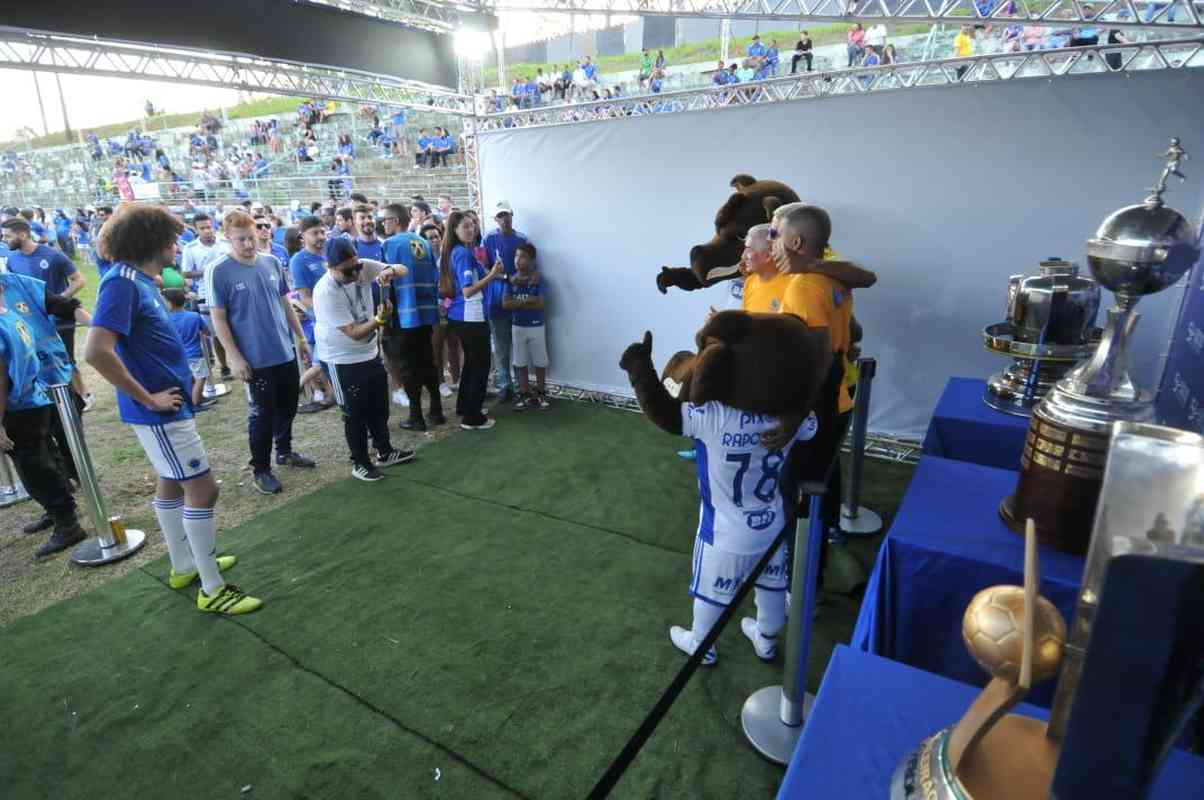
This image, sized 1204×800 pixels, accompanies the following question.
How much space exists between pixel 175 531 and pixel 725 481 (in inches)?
107

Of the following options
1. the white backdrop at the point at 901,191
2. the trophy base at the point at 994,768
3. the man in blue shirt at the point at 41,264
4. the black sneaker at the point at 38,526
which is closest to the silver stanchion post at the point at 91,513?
the black sneaker at the point at 38,526

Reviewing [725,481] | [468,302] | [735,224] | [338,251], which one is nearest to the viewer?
[725,481]

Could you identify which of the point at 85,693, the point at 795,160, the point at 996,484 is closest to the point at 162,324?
the point at 85,693

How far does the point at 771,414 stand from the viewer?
6.40ft

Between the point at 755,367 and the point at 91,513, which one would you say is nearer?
the point at 755,367

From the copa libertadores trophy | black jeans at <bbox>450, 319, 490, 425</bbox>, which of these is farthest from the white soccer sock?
the copa libertadores trophy

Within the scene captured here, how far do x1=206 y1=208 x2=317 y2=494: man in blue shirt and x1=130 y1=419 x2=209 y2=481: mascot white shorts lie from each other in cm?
117

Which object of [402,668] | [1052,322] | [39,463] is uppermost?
[1052,322]

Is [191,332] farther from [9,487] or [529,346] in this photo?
[529,346]

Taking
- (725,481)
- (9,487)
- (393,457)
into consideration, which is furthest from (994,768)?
(9,487)

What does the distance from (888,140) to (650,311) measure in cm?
221

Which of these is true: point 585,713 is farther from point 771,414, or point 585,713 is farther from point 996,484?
point 996,484

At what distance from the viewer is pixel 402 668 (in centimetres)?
266

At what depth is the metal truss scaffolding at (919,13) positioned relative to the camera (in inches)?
123
